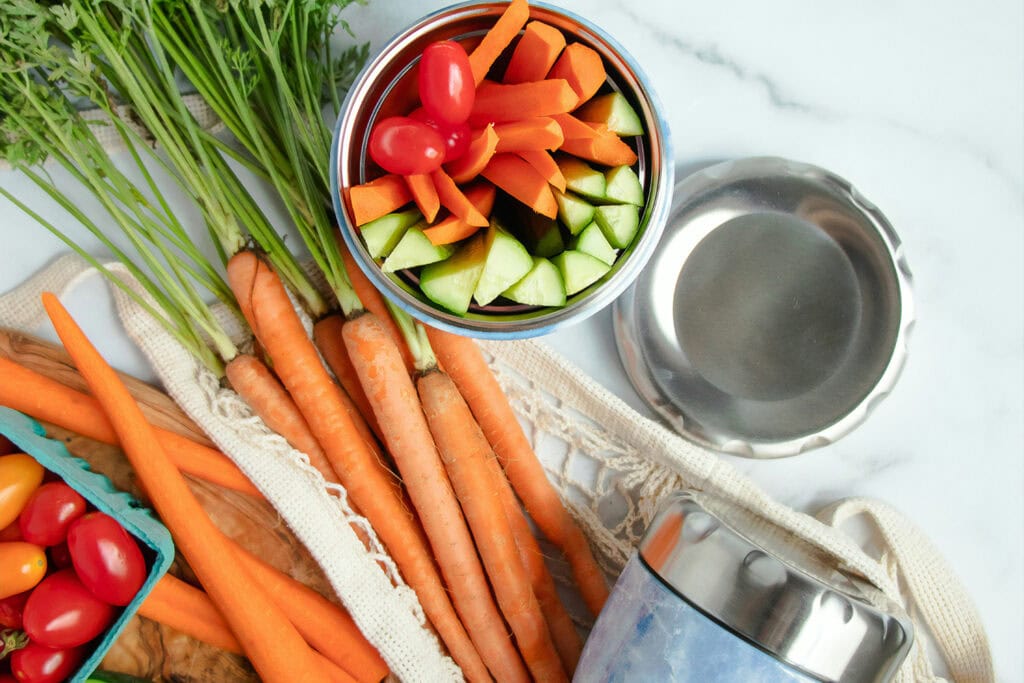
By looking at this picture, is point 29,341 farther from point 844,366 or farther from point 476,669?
point 844,366

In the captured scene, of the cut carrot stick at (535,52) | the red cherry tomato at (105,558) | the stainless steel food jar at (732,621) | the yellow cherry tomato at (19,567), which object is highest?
the cut carrot stick at (535,52)

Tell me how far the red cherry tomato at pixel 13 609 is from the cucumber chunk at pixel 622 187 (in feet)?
2.77

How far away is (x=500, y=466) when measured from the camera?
3.57 feet

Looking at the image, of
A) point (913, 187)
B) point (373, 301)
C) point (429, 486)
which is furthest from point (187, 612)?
point (913, 187)

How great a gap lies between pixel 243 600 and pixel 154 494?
0.57ft

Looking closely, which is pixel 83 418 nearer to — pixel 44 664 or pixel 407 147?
pixel 44 664

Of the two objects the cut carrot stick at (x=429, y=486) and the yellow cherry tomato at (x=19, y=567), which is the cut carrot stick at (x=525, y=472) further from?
the yellow cherry tomato at (x=19, y=567)

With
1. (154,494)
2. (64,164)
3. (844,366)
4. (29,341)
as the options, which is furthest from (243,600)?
(844,366)

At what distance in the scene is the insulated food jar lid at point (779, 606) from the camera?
0.82 m

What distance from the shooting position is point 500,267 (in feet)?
2.60

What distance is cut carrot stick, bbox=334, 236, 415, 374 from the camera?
1033mm

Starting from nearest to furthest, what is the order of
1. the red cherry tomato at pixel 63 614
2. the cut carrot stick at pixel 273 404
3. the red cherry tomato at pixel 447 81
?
the red cherry tomato at pixel 447 81, the red cherry tomato at pixel 63 614, the cut carrot stick at pixel 273 404

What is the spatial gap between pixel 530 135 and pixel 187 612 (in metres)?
0.73

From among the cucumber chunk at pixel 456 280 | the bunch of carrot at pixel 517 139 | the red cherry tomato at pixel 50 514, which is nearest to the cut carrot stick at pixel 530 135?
the bunch of carrot at pixel 517 139
